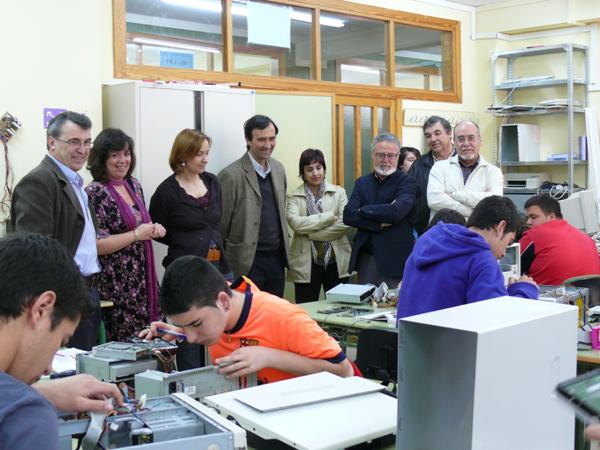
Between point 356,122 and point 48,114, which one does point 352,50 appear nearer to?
point 356,122

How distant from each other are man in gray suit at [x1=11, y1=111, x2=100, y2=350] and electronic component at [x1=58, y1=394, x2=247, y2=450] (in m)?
1.68

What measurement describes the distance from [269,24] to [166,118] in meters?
1.77

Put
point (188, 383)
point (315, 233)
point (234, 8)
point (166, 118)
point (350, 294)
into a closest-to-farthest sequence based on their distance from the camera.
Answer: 1. point (188, 383)
2. point (350, 294)
3. point (166, 118)
4. point (315, 233)
5. point (234, 8)

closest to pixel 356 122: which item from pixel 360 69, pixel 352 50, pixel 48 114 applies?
pixel 360 69

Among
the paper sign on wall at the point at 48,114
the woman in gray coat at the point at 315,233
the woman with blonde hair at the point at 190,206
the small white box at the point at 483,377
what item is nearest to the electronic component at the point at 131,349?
the small white box at the point at 483,377

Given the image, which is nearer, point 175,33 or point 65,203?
point 65,203

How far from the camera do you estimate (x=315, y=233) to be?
16.9ft

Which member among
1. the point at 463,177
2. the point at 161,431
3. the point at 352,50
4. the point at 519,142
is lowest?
the point at 161,431

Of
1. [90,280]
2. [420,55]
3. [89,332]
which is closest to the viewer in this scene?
[89,332]

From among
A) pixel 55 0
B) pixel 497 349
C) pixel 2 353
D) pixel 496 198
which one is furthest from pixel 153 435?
pixel 55 0

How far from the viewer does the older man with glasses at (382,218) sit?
4809mm

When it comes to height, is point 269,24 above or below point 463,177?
above

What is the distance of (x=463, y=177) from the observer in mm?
4926

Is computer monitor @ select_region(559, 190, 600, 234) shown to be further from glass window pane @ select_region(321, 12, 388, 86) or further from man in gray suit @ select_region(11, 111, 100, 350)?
man in gray suit @ select_region(11, 111, 100, 350)
